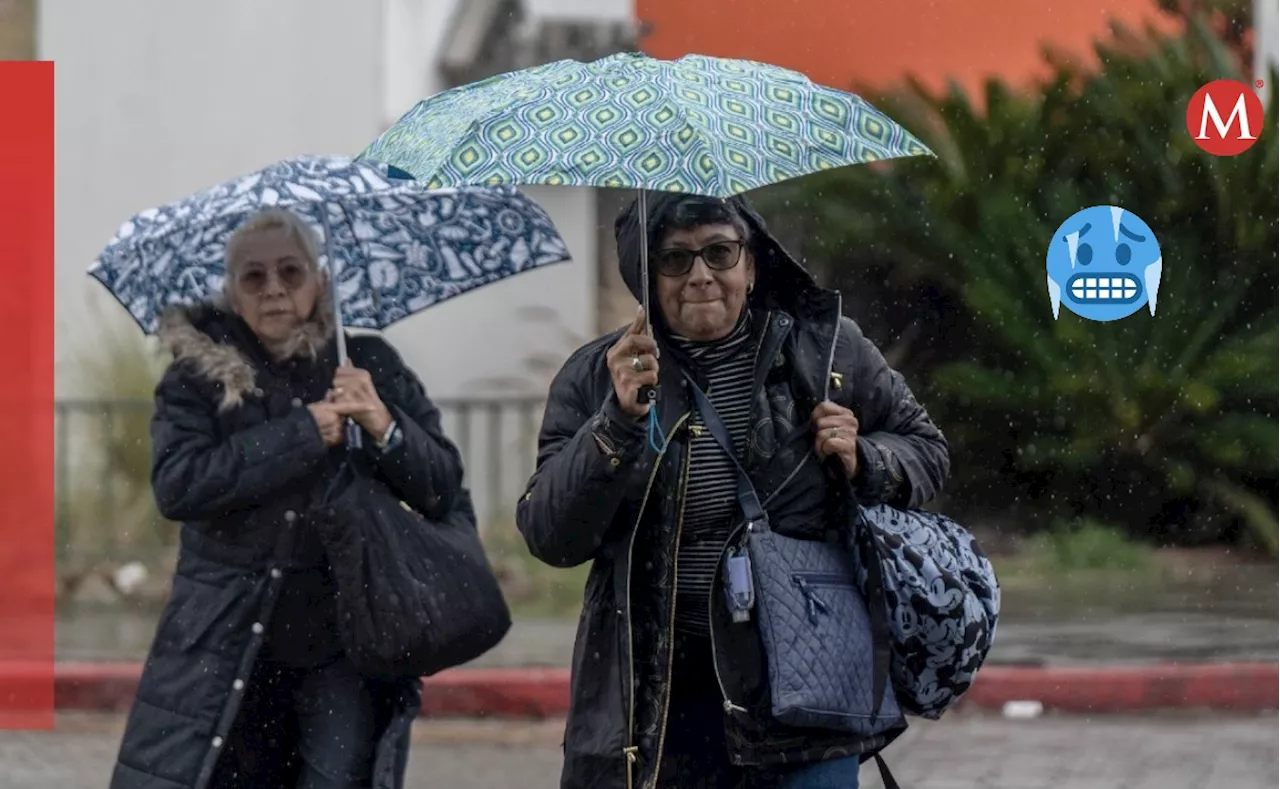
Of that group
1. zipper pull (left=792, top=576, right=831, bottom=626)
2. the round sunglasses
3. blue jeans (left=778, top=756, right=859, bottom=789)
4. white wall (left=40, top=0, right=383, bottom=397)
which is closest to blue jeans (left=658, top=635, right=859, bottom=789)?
blue jeans (left=778, top=756, right=859, bottom=789)

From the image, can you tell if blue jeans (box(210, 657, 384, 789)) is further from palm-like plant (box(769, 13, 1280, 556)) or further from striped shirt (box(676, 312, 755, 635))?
palm-like plant (box(769, 13, 1280, 556))

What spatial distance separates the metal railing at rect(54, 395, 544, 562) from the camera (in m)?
10.2

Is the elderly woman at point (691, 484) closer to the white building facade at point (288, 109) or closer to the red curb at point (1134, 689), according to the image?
the red curb at point (1134, 689)

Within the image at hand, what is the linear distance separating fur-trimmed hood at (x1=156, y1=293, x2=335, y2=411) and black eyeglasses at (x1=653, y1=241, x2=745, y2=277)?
1247mm

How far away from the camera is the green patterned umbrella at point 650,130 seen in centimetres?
339

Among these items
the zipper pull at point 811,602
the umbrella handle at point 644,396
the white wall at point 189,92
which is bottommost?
the zipper pull at point 811,602

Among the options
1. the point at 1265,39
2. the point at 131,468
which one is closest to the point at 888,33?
the point at 1265,39

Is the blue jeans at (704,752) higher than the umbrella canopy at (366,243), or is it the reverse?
the umbrella canopy at (366,243)

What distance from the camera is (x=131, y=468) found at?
1022 centimetres

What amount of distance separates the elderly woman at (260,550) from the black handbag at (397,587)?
84mm

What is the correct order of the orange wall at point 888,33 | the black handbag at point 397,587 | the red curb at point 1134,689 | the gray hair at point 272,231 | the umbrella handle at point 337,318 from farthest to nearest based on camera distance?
1. the orange wall at point 888,33
2. the red curb at point 1134,689
3. the gray hair at point 272,231
4. the umbrella handle at point 337,318
5. the black handbag at point 397,587

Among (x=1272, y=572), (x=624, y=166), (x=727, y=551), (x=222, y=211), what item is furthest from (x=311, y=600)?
(x=1272, y=572)

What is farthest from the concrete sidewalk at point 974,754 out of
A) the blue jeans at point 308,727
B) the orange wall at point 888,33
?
the orange wall at point 888,33

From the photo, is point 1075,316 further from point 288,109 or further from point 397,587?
point 397,587
